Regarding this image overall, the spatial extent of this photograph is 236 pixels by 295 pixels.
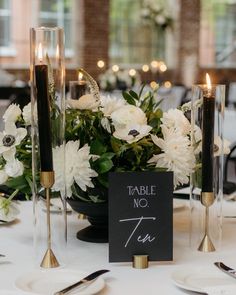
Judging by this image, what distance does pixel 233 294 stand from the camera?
113 cm

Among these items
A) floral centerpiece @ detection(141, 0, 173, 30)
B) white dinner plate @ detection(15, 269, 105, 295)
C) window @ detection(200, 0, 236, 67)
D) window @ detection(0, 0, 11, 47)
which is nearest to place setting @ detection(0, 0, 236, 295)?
white dinner plate @ detection(15, 269, 105, 295)

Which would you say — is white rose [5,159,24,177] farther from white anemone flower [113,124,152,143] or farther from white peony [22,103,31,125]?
white anemone flower [113,124,152,143]

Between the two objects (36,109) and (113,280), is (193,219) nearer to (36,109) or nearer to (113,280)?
(113,280)

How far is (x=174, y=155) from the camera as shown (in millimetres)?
1446

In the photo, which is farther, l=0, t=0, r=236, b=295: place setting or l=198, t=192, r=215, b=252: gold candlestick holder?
l=198, t=192, r=215, b=252: gold candlestick holder

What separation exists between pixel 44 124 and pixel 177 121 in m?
0.37

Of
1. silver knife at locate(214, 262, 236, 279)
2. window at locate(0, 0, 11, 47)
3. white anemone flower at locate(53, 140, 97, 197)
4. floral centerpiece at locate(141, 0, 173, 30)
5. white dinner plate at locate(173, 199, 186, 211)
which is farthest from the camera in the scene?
floral centerpiece at locate(141, 0, 173, 30)

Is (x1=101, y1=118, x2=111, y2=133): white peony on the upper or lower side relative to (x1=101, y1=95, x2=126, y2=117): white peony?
lower

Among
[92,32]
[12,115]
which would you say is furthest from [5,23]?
[12,115]

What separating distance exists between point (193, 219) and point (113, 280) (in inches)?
12.7

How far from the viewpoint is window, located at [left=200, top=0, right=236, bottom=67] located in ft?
40.7

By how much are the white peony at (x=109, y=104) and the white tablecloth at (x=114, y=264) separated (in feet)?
1.04

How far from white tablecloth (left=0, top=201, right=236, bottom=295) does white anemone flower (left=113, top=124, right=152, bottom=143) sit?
0.26 m

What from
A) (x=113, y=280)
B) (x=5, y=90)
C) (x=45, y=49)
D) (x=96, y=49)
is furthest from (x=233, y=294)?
(x=96, y=49)
